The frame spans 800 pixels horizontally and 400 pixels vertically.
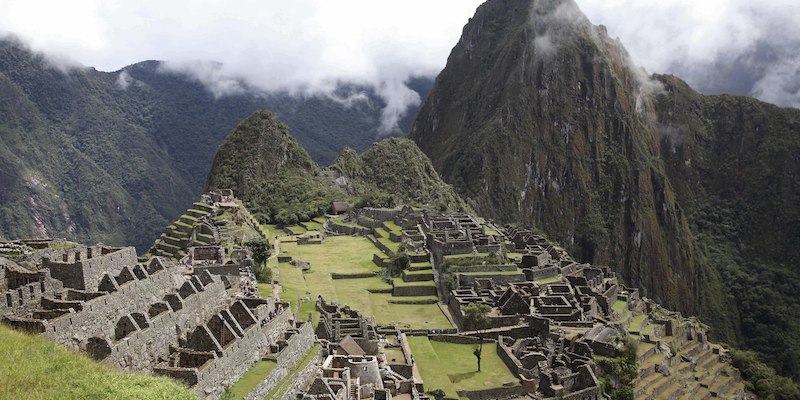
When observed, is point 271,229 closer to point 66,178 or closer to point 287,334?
point 66,178

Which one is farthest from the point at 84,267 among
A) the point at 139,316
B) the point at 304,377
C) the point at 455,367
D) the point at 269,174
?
the point at 269,174

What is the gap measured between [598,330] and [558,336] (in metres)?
2.67

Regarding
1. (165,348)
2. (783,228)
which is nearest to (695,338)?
(165,348)

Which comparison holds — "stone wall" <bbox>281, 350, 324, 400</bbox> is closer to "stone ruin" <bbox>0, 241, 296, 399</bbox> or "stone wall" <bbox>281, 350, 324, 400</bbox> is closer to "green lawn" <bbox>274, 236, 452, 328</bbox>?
"stone ruin" <bbox>0, 241, 296, 399</bbox>

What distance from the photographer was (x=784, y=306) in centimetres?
14550

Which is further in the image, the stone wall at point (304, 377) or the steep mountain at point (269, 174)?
the steep mountain at point (269, 174)

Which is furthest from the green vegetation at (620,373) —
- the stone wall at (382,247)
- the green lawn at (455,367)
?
the stone wall at (382,247)

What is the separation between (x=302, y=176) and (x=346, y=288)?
6149cm

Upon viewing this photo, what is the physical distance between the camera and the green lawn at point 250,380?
21.7 meters

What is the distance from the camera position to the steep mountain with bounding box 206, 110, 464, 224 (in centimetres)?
9994

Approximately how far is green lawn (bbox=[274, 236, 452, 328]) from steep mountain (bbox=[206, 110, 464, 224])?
87.8 feet

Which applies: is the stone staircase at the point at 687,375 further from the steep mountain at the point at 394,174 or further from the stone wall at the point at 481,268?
the steep mountain at the point at 394,174

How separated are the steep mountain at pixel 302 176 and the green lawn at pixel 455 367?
5050cm

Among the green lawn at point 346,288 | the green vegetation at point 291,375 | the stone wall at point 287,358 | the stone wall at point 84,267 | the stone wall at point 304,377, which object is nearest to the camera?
the stone wall at point 287,358
